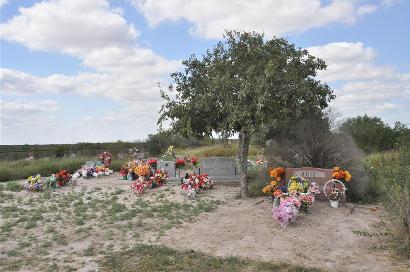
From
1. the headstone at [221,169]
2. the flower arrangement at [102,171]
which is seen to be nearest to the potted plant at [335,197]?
the headstone at [221,169]

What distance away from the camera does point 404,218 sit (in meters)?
7.93

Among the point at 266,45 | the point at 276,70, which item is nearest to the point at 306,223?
the point at 276,70

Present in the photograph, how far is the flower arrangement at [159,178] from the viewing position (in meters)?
14.9

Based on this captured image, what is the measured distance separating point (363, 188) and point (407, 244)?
4.55 m

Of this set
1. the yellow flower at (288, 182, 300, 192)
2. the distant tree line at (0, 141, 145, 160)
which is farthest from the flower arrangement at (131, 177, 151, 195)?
the distant tree line at (0, 141, 145, 160)

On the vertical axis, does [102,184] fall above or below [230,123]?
below

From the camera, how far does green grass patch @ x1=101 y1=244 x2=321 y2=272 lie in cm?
715

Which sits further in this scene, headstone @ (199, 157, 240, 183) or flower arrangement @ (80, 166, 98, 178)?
flower arrangement @ (80, 166, 98, 178)

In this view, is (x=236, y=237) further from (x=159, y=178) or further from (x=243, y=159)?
(x=159, y=178)

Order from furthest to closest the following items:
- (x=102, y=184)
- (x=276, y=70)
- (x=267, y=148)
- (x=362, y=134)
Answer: (x=362, y=134) → (x=102, y=184) → (x=267, y=148) → (x=276, y=70)

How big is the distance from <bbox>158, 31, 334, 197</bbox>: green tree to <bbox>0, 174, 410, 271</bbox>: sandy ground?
230 centimetres

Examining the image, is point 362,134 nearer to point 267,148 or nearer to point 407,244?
point 267,148

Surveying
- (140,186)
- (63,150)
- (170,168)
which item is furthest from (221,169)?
(63,150)

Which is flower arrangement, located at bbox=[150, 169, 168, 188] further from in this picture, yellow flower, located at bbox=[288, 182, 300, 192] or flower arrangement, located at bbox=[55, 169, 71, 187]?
yellow flower, located at bbox=[288, 182, 300, 192]
